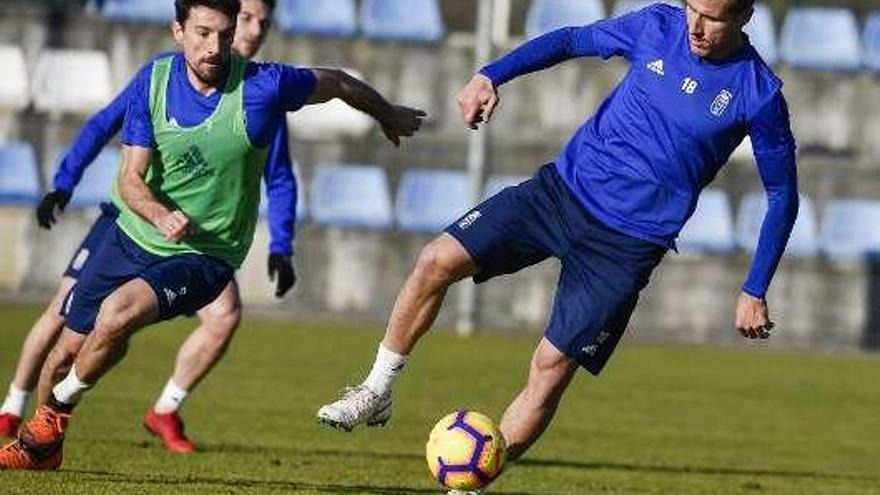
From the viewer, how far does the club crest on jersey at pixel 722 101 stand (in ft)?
31.7

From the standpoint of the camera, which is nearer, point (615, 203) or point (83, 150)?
point (615, 203)

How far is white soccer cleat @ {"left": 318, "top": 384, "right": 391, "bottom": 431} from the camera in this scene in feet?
30.9

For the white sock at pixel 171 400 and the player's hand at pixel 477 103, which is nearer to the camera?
the player's hand at pixel 477 103

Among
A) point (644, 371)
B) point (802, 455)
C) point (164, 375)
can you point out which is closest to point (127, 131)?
point (802, 455)

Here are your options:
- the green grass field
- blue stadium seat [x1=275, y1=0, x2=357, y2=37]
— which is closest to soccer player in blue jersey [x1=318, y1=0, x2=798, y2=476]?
the green grass field

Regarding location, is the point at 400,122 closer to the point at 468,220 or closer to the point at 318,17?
the point at 468,220

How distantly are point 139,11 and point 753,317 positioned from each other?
18.5 meters

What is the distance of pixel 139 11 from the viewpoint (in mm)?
27062

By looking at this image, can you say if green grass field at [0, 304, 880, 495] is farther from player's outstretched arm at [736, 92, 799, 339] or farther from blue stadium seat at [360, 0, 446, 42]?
blue stadium seat at [360, 0, 446, 42]

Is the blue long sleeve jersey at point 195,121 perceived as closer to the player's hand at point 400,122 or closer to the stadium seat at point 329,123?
the player's hand at point 400,122

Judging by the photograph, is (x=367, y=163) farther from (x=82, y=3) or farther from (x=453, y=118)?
(x=82, y=3)

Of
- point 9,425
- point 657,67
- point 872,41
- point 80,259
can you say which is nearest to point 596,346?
point 657,67

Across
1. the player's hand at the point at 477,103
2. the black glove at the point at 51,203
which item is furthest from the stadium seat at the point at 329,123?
the player's hand at the point at 477,103

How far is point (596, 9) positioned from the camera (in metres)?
27.5
